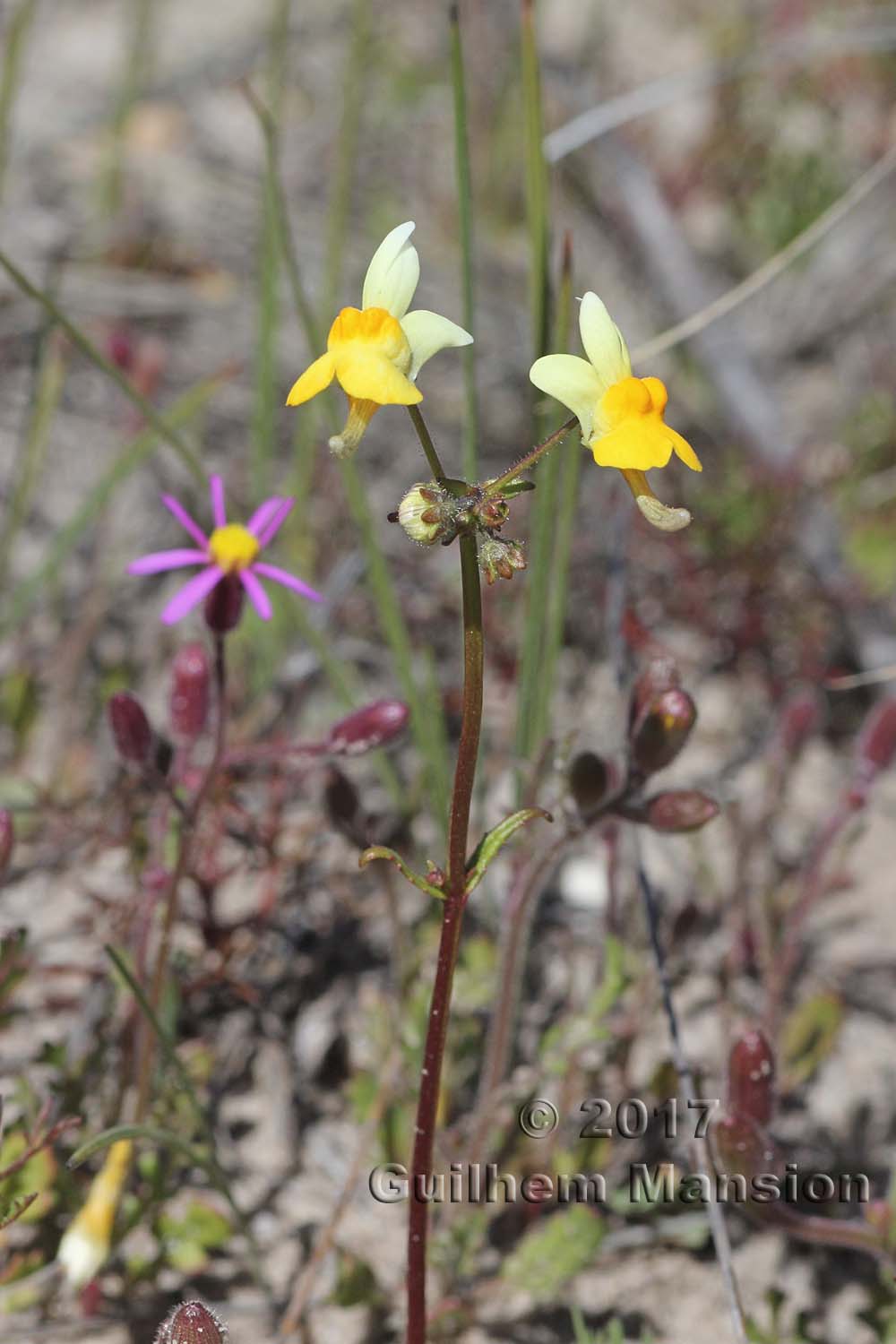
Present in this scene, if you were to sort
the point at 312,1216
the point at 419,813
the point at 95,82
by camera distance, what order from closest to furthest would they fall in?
the point at 312,1216 < the point at 419,813 < the point at 95,82

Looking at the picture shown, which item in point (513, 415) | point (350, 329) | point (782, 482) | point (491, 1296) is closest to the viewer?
point (350, 329)

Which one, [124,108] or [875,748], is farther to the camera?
[124,108]

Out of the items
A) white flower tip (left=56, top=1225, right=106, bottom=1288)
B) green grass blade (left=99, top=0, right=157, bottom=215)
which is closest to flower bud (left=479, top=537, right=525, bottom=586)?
white flower tip (left=56, top=1225, right=106, bottom=1288)

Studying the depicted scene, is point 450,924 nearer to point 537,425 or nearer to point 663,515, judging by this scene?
point 663,515

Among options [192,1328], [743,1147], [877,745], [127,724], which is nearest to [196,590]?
[127,724]

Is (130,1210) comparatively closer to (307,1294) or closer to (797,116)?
(307,1294)

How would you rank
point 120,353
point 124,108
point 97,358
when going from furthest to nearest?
point 124,108
point 120,353
point 97,358

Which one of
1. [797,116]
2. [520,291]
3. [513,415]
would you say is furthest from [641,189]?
[797,116]

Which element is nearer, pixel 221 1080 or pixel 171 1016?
pixel 171 1016
